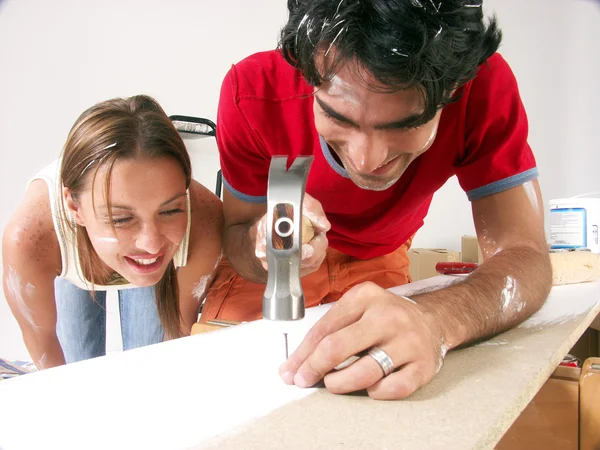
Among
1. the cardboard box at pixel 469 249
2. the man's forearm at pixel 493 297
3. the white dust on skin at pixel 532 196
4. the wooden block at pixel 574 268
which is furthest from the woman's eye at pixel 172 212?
the cardboard box at pixel 469 249

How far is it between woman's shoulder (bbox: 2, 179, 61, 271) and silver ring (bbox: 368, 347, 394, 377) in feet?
1.29

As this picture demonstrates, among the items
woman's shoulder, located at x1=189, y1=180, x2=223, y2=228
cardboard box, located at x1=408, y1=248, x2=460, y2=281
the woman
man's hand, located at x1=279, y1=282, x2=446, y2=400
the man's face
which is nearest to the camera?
man's hand, located at x1=279, y1=282, x2=446, y2=400

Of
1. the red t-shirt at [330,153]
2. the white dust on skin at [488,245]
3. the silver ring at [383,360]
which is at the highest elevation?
the red t-shirt at [330,153]

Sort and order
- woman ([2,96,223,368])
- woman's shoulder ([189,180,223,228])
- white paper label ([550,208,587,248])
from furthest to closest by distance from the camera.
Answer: white paper label ([550,208,587,248]) < woman's shoulder ([189,180,223,228]) < woman ([2,96,223,368])

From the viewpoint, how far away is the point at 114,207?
53 cm

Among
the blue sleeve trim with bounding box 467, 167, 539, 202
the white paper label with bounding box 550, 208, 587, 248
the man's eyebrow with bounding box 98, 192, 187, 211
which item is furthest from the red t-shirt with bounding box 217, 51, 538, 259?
the white paper label with bounding box 550, 208, 587, 248

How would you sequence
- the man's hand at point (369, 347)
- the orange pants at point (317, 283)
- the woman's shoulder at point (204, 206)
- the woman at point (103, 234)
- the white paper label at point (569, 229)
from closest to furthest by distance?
the man's hand at point (369, 347) → the woman at point (103, 234) → the woman's shoulder at point (204, 206) → the orange pants at point (317, 283) → the white paper label at point (569, 229)

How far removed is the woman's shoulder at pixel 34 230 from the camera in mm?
494

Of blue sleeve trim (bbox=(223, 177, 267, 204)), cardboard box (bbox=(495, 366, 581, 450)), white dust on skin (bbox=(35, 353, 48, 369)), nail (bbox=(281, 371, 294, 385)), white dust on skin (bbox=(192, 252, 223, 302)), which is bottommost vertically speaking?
cardboard box (bbox=(495, 366, 581, 450))

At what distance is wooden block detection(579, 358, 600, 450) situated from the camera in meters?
0.57

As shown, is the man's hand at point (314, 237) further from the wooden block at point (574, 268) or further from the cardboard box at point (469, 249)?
the cardboard box at point (469, 249)

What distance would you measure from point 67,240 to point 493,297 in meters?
0.49

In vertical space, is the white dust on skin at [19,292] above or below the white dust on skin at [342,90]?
below

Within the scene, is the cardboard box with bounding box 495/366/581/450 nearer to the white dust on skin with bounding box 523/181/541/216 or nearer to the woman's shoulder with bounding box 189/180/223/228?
the white dust on skin with bounding box 523/181/541/216
